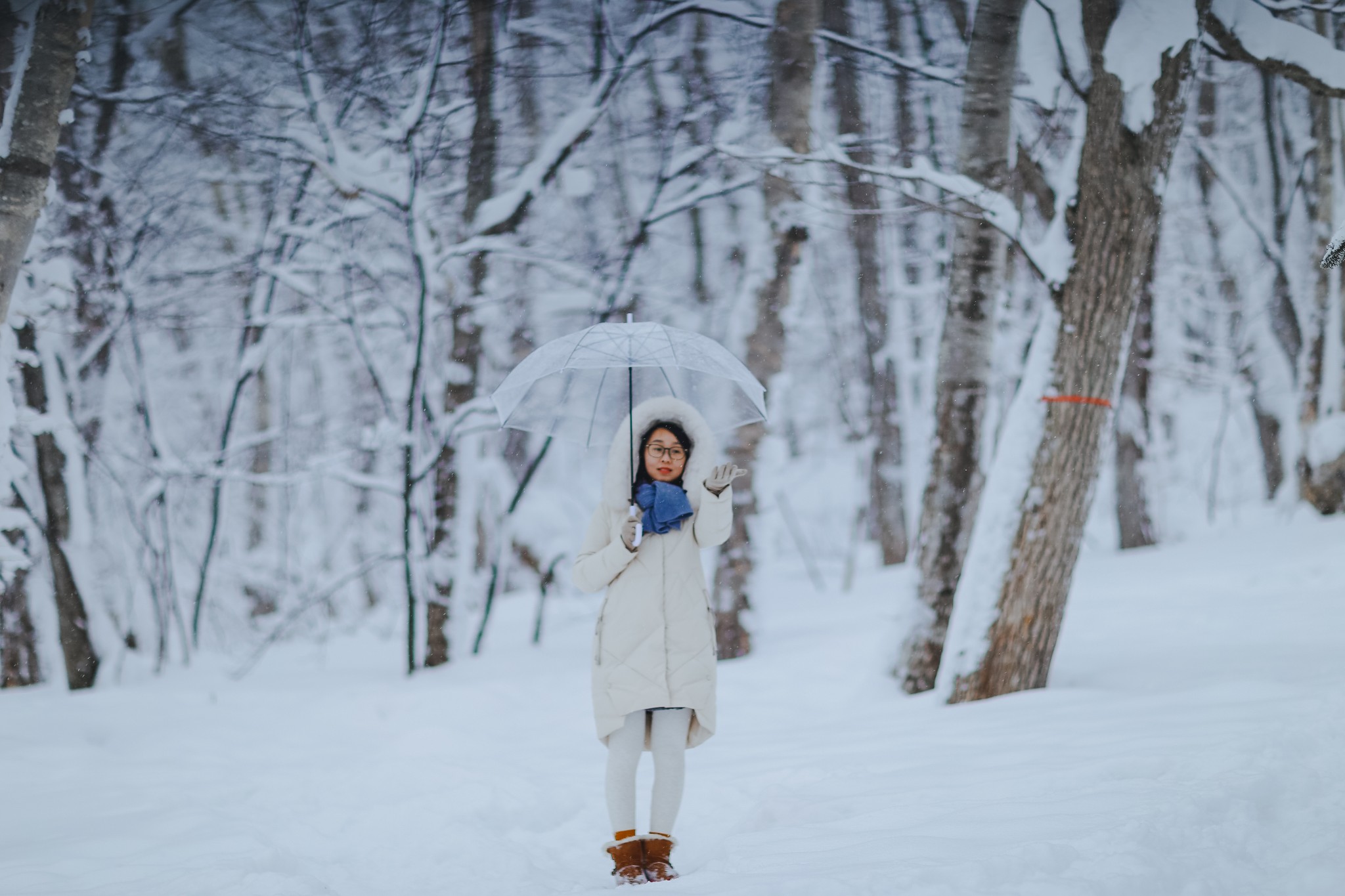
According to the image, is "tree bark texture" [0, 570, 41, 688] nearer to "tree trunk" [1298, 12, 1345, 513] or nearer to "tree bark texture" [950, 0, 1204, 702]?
"tree bark texture" [950, 0, 1204, 702]

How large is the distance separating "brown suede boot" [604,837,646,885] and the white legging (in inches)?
2.3

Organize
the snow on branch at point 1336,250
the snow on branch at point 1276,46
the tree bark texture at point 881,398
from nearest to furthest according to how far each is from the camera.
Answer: the snow on branch at point 1336,250 < the snow on branch at point 1276,46 < the tree bark texture at point 881,398

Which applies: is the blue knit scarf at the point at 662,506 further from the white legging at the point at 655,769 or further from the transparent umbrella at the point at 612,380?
the white legging at the point at 655,769

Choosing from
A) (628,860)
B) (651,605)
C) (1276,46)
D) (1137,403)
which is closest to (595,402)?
(651,605)

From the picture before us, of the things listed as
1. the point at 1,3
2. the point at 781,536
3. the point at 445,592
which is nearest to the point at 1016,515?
the point at 445,592

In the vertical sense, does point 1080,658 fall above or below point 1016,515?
below

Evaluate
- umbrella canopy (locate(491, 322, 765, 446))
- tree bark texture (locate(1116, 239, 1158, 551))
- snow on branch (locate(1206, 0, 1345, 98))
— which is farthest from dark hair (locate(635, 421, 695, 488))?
tree bark texture (locate(1116, 239, 1158, 551))

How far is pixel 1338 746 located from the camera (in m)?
3.04

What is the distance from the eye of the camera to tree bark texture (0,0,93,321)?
3.41 m

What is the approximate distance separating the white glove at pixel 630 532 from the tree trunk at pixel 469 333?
457 cm

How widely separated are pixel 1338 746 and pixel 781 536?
1927 cm

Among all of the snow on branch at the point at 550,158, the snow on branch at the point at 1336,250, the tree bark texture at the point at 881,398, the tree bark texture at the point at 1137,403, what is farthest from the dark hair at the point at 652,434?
the tree bark texture at the point at 881,398

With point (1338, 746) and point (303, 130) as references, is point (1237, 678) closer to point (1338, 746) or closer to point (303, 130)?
point (1338, 746)

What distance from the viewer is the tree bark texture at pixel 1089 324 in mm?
4555
